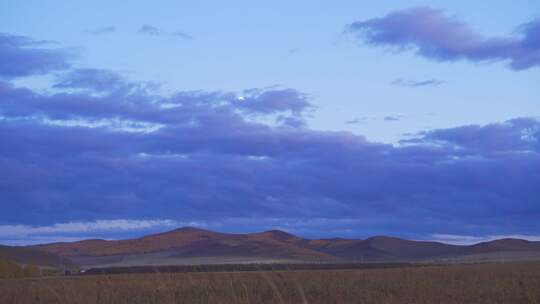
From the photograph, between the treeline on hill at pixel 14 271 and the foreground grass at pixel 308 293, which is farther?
the treeline on hill at pixel 14 271

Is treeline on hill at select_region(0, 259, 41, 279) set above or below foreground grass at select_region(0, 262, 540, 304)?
above

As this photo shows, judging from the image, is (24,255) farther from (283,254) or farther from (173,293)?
(173,293)

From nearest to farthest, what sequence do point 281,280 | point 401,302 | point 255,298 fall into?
point 401,302 < point 255,298 < point 281,280

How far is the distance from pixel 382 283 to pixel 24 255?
130 meters

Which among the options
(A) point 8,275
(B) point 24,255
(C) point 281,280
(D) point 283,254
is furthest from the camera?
(D) point 283,254

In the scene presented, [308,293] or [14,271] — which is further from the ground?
[14,271]

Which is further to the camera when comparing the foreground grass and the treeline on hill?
the treeline on hill

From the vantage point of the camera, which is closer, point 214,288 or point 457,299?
point 457,299

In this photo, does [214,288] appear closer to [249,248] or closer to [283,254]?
[283,254]

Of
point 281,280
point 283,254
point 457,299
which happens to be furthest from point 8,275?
point 283,254

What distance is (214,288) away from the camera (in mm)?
23000

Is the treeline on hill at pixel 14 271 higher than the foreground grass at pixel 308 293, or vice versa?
the treeline on hill at pixel 14 271

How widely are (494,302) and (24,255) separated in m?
136

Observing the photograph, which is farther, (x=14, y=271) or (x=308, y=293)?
(x=14, y=271)
